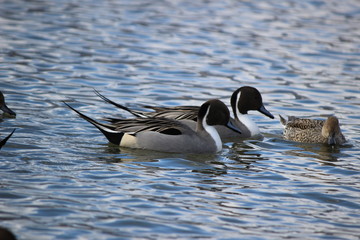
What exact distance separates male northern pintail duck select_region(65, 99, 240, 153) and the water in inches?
6.1

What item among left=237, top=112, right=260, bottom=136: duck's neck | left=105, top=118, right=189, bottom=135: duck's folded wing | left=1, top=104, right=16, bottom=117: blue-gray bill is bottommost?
left=237, top=112, right=260, bottom=136: duck's neck

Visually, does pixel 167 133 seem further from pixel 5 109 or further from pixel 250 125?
pixel 5 109

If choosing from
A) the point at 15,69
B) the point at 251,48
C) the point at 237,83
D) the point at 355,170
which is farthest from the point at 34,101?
the point at 251,48

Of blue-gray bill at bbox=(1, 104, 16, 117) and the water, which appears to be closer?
the water

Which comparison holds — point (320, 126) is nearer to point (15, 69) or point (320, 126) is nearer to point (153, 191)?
point (153, 191)

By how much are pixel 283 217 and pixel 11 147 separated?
136 inches

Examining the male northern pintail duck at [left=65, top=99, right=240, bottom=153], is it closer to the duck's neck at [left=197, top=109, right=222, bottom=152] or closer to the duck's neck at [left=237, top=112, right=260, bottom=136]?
the duck's neck at [left=197, top=109, right=222, bottom=152]

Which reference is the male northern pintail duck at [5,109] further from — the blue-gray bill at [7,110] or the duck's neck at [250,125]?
the duck's neck at [250,125]

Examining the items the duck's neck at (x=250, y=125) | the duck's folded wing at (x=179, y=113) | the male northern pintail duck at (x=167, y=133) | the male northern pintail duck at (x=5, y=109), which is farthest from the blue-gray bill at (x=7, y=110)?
the duck's neck at (x=250, y=125)

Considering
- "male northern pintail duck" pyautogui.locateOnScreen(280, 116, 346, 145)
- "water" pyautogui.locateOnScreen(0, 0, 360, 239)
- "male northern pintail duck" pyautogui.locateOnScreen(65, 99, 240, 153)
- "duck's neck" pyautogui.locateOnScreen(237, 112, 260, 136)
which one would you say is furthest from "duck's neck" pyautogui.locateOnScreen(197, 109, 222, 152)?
"male northern pintail duck" pyautogui.locateOnScreen(280, 116, 346, 145)

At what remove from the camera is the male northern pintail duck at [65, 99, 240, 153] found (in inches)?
348

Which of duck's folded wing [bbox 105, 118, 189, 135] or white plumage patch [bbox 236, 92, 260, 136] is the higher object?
duck's folded wing [bbox 105, 118, 189, 135]

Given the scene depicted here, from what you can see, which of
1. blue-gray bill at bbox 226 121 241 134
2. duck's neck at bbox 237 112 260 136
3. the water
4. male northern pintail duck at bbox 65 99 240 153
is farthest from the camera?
duck's neck at bbox 237 112 260 136

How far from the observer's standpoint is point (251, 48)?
621 inches
